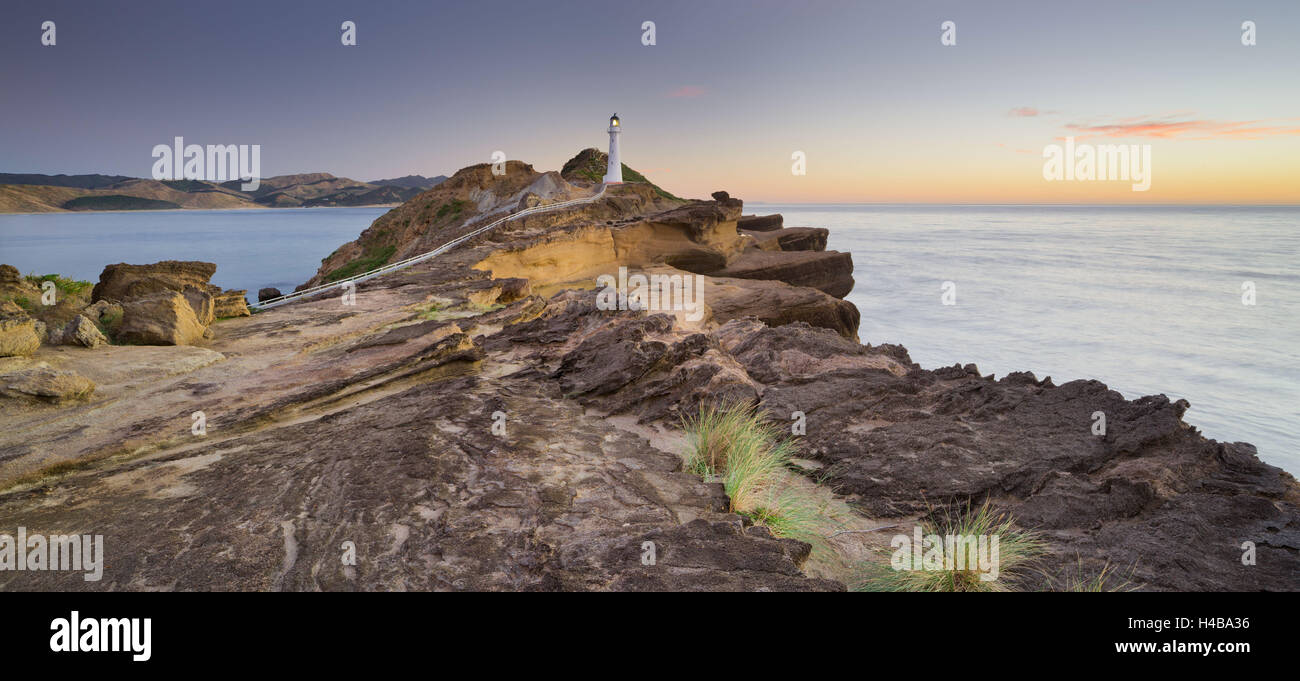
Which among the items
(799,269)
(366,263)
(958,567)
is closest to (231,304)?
(958,567)

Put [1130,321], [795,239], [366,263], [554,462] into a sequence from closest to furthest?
[554,462]
[366,263]
[1130,321]
[795,239]

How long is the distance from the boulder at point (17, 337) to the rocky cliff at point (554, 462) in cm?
38

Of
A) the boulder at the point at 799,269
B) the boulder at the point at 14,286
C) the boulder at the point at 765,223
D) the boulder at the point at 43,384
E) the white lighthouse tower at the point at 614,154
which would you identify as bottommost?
the boulder at the point at 43,384

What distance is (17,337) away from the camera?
737 centimetres

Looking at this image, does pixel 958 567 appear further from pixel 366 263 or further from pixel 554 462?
pixel 366 263

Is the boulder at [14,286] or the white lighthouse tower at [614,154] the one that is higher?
the white lighthouse tower at [614,154]

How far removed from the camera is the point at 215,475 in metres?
5.23

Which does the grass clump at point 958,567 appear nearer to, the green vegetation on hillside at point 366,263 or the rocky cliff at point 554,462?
the rocky cliff at point 554,462

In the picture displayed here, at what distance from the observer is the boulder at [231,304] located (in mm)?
11430

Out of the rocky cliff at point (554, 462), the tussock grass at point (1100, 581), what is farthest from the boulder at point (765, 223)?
the tussock grass at point (1100, 581)

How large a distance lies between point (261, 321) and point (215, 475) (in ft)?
24.0

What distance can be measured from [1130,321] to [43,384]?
54294 millimetres

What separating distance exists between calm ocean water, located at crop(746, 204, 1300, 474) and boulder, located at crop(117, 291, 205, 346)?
103 feet
